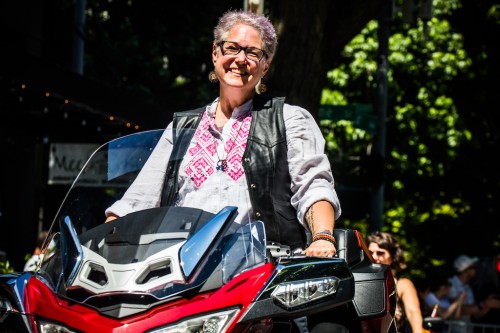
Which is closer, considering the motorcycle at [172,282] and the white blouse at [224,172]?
the motorcycle at [172,282]

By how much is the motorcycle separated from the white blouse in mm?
382

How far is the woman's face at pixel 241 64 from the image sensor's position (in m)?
4.46

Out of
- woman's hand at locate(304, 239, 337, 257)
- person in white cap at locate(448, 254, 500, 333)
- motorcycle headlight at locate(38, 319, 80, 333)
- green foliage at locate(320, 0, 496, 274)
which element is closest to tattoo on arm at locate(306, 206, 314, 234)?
woman's hand at locate(304, 239, 337, 257)

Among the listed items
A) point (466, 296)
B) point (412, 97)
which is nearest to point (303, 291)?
point (466, 296)

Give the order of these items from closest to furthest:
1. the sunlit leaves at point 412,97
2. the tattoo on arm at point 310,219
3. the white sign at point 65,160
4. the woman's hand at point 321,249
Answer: the woman's hand at point 321,249 < the tattoo on arm at point 310,219 < the white sign at point 65,160 < the sunlit leaves at point 412,97

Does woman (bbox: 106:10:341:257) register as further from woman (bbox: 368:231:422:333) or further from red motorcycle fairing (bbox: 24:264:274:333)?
woman (bbox: 368:231:422:333)

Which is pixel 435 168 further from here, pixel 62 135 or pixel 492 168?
pixel 62 135

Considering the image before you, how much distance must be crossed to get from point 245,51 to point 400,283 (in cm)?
442

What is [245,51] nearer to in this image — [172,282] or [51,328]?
[172,282]

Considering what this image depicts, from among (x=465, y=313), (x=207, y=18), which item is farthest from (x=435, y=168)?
(x=465, y=313)

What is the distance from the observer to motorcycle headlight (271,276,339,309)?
330cm

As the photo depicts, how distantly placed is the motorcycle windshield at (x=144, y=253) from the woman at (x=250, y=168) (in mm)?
301

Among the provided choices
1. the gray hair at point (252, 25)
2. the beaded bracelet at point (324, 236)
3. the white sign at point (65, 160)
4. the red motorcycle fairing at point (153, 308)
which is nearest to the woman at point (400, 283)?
the gray hair at point (252, 25)

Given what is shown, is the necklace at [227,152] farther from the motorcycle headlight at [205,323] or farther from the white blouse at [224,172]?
the motorcycle headlight at [205,323]
